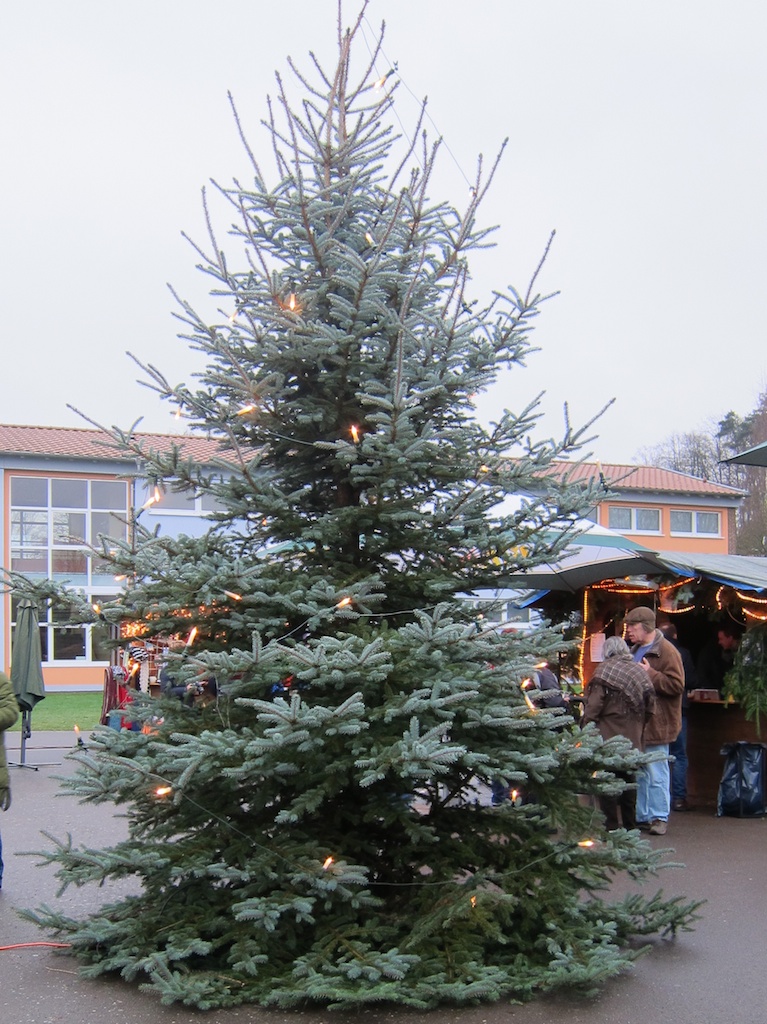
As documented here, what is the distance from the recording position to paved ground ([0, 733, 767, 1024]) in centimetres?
501

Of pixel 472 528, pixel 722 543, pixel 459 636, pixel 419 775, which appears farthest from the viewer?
pixel 722 543

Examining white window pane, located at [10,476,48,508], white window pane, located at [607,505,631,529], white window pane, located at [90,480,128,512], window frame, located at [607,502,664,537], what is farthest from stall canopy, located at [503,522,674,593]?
window frame, located at [607,502,664,537]

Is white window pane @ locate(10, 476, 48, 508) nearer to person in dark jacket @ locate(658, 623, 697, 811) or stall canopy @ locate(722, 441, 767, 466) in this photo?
stall canopy @ locate(722, 441, 767, 466)

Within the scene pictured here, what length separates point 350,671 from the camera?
16.8 feet

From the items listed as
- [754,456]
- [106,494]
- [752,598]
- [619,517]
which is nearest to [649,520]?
[619,517]

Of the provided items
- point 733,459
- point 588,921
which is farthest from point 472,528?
point 733,459

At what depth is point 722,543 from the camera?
194ft

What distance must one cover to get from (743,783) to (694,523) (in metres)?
49.4

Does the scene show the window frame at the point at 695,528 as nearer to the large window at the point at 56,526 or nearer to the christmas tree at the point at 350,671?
the large window at the point at 56,526

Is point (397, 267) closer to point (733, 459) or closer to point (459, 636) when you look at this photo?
point (459, 636)

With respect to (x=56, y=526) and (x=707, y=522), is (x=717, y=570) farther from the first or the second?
(x=707, y=522)

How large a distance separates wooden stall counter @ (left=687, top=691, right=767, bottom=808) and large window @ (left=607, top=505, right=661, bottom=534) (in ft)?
146

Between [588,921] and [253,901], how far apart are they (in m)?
1.85

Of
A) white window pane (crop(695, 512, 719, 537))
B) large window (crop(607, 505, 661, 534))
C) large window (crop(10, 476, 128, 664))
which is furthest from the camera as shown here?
white window pane (crop(695, 512, 719, 537))
